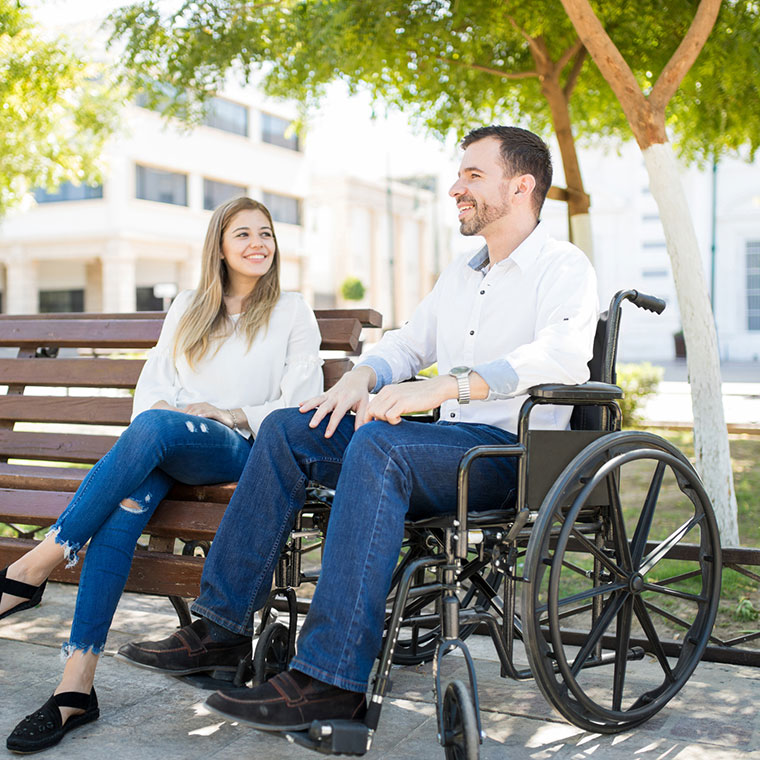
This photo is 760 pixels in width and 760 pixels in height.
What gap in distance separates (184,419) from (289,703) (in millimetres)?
1042

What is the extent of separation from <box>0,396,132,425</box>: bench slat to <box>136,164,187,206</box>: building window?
3013 centimetres

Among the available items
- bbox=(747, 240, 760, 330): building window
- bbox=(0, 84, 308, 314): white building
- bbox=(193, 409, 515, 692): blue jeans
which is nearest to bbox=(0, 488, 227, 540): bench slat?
bbox=(193, 409, 515, 692): blue jeans

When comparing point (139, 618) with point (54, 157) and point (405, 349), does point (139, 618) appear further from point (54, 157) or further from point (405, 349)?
point (54, 157)

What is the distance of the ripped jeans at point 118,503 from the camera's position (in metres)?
2.67

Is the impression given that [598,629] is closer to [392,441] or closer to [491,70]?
[392,441]

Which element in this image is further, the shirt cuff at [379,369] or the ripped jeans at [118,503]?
the shirt cuff at [379,369]

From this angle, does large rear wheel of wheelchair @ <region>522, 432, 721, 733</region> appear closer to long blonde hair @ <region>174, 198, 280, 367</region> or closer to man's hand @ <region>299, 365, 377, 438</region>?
man's hand @ <region>299, 365, 377, 438</region>

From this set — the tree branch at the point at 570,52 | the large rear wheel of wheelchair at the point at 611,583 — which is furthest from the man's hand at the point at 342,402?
the tree branch at the point at 570,52

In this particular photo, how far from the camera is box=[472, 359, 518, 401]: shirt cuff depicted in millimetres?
2508

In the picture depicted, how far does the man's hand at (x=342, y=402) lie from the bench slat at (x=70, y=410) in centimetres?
137

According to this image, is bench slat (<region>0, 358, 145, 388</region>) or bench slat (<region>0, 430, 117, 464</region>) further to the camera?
bench slat (<region>0, 358, 145, 388</region>)

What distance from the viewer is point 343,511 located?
7.75 ft

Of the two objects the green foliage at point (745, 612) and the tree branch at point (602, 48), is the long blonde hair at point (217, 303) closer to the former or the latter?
the tree branch at point (602, 48)

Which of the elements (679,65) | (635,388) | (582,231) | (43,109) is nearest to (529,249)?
(679,65)
